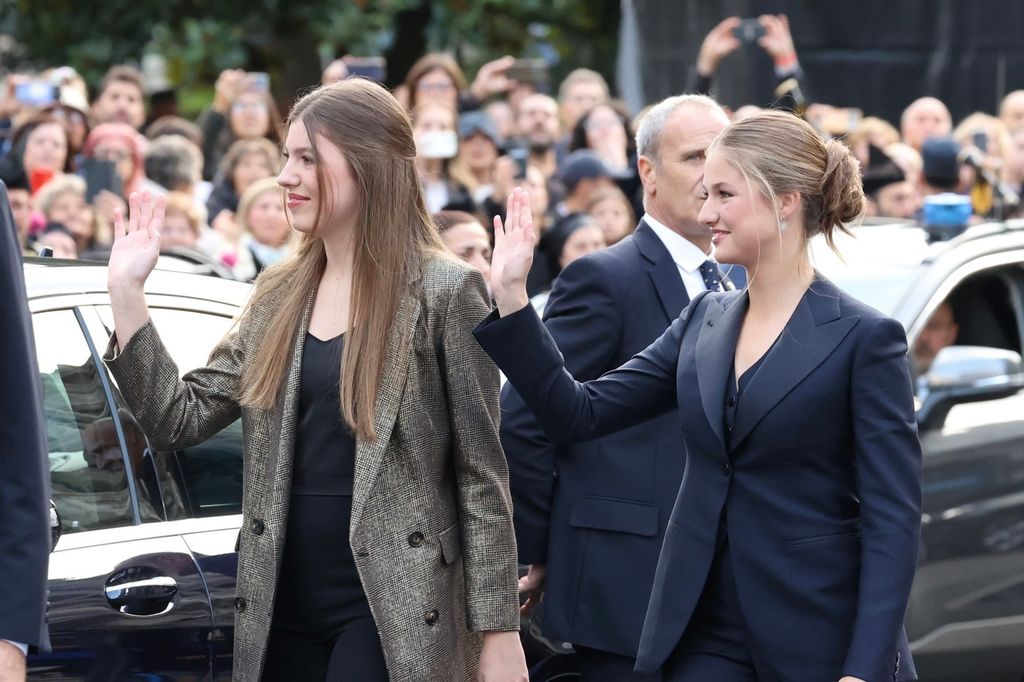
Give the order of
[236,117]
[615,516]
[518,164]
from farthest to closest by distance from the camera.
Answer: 1. [236,117]
2. [518,164]
3. [615,516]

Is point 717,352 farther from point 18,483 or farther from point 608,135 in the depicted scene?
point 608,135

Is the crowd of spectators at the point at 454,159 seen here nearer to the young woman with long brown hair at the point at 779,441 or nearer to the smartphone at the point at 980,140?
the smartphone at the point at 980,140

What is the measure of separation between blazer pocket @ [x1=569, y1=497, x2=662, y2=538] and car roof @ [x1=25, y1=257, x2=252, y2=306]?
0.97m

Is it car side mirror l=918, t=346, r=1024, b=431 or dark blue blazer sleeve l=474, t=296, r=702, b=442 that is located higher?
dark blue blazer sleeve l=474, t=296, r=702, b=442

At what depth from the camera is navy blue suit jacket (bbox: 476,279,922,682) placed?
337cm

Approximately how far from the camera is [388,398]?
3.52 metres

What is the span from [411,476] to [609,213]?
5.10 m

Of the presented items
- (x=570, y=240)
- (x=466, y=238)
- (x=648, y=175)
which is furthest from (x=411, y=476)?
(x=570, y=240)

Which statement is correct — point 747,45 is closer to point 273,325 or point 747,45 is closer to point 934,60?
point 934,60

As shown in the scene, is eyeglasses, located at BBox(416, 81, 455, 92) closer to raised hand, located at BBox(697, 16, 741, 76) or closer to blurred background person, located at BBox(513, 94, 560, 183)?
blurred background person, located at BBox(513, 94, 560, 183)

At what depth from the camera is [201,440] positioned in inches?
143

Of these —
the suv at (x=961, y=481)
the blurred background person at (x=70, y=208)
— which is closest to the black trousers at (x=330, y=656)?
the suv at (x=961, y=481)

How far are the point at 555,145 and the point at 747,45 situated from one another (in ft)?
4.49

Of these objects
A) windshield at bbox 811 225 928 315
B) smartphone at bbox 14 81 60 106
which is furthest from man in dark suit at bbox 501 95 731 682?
smartphone at bbox 14 81 60 106
